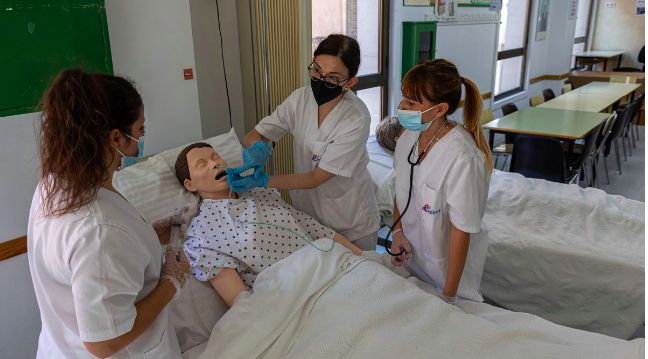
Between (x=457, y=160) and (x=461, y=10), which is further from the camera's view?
(x=461, y=10)

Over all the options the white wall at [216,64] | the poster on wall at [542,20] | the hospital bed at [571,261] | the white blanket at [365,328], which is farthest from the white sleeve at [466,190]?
the poster on wall at [542,20]

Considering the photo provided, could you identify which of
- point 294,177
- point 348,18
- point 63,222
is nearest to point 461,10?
point 348,18

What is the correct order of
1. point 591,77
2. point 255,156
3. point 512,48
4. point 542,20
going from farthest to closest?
point 591,77
point 542,20
point 512,48
point 255,156

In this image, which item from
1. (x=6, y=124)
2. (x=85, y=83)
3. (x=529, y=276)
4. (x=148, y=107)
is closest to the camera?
(x=85, y=83)

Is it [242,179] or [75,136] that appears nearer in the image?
[75,136]

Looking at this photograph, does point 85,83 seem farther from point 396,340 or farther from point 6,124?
point 396,340

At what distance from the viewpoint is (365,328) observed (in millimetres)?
1306

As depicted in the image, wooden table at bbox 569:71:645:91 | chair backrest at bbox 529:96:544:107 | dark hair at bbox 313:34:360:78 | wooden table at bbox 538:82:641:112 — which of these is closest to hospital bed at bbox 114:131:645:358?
dark hair at bbox 313:34:360:78

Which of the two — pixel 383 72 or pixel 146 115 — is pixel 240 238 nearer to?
pixel 146 115

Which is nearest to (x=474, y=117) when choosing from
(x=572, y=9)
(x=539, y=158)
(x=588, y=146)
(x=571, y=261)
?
(x=571, y=261)

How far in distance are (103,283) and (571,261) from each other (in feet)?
6.56

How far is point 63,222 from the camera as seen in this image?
0.88 metres

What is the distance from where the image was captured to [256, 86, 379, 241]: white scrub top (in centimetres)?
181

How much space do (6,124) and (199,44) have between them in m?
1.10
